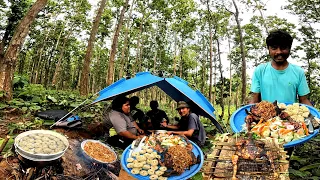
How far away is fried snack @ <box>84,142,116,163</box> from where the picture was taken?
4.23 metres

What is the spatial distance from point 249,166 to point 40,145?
8.93 ft

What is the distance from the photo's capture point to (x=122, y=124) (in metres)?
5.20

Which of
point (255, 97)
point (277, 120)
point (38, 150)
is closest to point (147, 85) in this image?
point (38, 150)

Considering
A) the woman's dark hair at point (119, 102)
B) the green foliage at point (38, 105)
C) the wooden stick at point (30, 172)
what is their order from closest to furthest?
the wooden stick at point (30, 172) < the woman's dark hair at point (119, 102) < the green foliage at point (38, 105)

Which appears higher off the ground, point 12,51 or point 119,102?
point 12,51

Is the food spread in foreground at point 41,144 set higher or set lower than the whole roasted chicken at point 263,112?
lower

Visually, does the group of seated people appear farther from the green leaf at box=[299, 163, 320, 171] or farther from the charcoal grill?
the charcoal grill

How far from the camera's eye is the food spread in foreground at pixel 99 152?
13.9 ft

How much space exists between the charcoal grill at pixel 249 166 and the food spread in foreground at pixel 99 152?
2775mm

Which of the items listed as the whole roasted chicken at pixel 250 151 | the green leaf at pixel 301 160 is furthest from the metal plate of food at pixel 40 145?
the green leaf at pixel 301 160

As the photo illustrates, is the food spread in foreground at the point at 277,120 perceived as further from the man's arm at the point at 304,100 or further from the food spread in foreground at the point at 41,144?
the food spread in foreground at the point at 41,144

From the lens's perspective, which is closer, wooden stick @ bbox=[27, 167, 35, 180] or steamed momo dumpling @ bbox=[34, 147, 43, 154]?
wooden stick @ bbox=[27, 167, 35, 180]

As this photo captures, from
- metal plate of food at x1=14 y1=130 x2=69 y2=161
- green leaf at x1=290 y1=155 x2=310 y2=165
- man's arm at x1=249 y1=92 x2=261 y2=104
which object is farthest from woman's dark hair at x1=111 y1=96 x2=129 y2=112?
man's arm at x1=249 y1=92 x2=261 y2=104

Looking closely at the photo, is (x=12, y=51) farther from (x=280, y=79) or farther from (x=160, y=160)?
(x=280, y=79)
